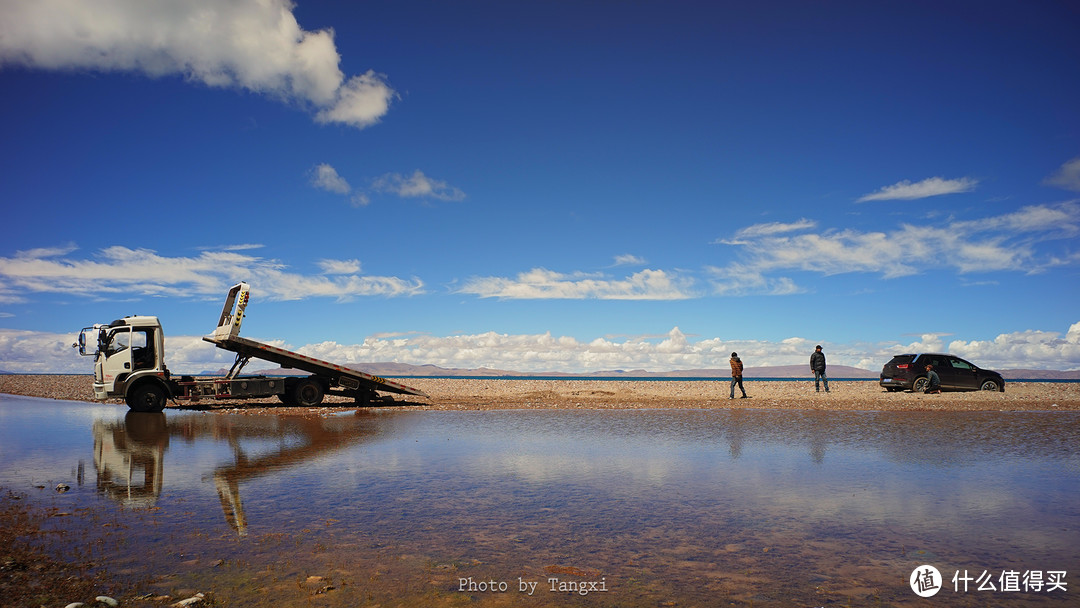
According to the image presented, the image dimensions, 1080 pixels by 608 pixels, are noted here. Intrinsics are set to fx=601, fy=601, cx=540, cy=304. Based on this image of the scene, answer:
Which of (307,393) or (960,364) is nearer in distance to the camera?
(307,393)

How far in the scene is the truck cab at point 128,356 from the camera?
22.0 meters

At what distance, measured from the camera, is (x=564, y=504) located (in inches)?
312

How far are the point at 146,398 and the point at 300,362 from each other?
214 inches

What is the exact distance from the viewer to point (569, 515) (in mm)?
7363

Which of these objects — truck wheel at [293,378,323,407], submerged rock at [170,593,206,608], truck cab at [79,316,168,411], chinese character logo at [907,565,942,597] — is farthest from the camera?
truck wheel at [293,378,323,407]

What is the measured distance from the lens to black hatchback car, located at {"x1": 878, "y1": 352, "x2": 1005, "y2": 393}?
94.0ft

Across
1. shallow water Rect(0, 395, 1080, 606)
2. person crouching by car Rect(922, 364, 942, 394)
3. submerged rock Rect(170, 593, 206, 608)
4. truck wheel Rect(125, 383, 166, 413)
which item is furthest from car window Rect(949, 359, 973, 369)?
truck wheel Rect(125, 383, 166, 413)

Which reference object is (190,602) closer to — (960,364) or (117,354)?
(117,354)

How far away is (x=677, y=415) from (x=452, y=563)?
15806 mm

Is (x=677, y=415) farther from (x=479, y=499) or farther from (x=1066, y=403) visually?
(x=1066, y=403)

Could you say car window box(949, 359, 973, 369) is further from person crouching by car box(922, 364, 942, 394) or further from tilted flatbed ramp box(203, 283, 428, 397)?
tilted flatbed ramp box(203, 283, 428, 397)

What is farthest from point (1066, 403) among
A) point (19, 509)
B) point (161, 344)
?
point (161, 344)

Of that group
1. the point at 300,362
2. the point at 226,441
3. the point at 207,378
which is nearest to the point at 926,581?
the point at 226,441

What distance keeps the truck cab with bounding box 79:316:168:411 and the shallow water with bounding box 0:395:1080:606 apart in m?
7.93
